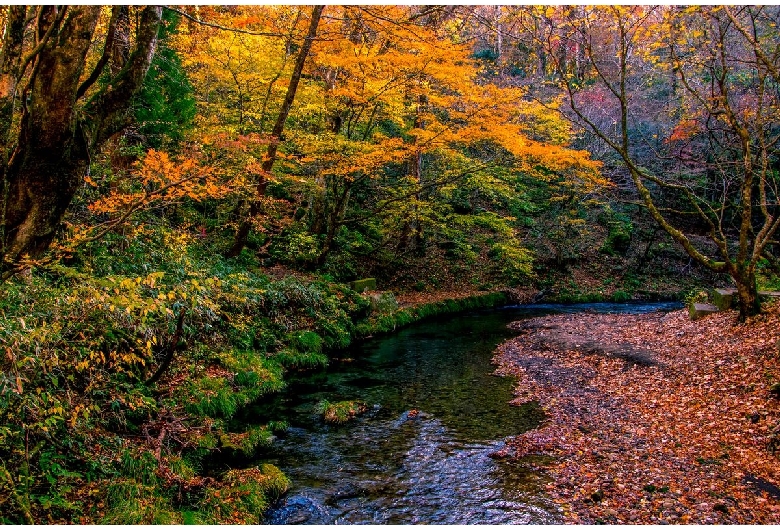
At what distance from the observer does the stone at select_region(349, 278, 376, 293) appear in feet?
57.4

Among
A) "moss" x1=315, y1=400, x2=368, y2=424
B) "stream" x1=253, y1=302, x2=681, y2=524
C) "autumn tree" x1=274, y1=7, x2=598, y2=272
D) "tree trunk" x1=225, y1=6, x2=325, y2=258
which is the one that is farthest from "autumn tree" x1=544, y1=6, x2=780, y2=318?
"moss" x1=315, y1=400, x2=368, y2=424

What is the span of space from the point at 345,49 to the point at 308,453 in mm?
12289

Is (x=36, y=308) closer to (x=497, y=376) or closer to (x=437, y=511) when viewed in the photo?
(x=437, y=511)

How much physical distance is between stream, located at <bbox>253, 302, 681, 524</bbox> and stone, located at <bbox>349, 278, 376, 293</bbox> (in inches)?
170

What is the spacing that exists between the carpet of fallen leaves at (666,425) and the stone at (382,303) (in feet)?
17.0

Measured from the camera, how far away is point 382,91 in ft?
49.2

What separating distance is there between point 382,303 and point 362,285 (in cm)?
127

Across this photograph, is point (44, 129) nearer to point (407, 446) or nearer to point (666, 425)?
point (407, 446)

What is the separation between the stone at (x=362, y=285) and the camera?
17.5m

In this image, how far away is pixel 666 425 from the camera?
7504 millimetres

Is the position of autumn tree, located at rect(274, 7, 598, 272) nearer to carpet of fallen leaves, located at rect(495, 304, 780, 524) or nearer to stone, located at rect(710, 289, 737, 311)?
stone, located at rect(710, 289, 737, 311)

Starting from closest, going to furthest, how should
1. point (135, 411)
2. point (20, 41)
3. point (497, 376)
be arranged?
point (20, 41), point (135, 411), point (497, 376)

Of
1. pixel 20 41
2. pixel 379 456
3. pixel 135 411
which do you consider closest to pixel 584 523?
pixel 379 456

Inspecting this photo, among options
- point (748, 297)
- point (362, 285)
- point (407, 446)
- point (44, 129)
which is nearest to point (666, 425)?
point (407, 446)
